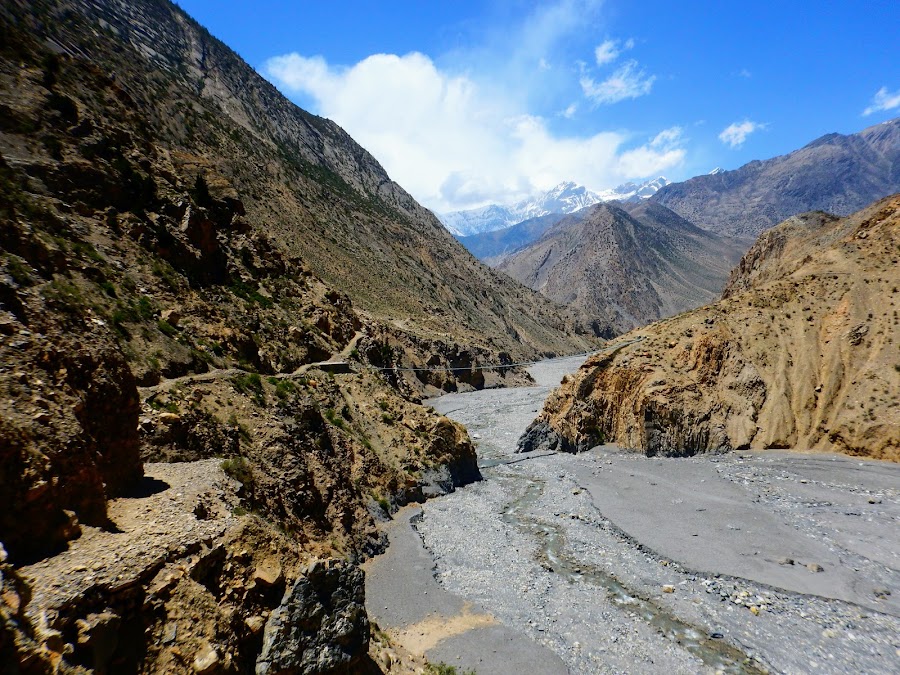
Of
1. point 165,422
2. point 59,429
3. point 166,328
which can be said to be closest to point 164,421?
point 165,422

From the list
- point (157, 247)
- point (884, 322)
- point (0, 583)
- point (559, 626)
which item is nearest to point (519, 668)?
point (559, 626)

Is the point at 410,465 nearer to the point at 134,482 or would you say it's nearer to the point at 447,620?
the point at 447,620

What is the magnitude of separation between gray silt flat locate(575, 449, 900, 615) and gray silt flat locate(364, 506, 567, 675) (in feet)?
26.4

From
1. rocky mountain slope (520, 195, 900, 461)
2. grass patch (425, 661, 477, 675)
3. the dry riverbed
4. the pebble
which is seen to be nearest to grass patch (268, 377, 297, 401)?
the dry riverbed

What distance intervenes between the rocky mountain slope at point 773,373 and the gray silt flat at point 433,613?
1933cm

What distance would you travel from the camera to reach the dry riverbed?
42.7 ft

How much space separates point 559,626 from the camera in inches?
567

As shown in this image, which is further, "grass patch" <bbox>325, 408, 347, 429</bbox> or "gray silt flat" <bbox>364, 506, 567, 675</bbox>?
"grass patch" <bbox>325, 408, 347, 429</bbox>

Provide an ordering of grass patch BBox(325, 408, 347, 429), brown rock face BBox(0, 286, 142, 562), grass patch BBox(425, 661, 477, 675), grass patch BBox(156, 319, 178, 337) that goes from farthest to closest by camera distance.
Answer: grass patch BBox(325, 408, 347, 429) → grass patch BBox(156, 319, 178, 337) → grass patch BBox(425, 661, 477, 675) → brown rock face BBox(0, 286, 142, 562)

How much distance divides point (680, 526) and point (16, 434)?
22.6m

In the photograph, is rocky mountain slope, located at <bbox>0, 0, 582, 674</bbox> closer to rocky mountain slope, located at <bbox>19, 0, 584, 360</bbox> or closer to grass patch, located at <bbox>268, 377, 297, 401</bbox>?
grass patch, located at <bbox>268, 377, 297, 401</bbox>

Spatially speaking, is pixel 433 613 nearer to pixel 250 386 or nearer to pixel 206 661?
pixel 206 661

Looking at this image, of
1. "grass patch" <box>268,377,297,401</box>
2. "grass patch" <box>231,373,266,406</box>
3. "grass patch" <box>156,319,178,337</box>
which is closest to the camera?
"grass patch" <box>156,319,178,337</box>

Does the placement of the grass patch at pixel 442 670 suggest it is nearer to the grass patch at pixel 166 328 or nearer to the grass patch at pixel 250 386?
the grass patch at pixel 250 386
